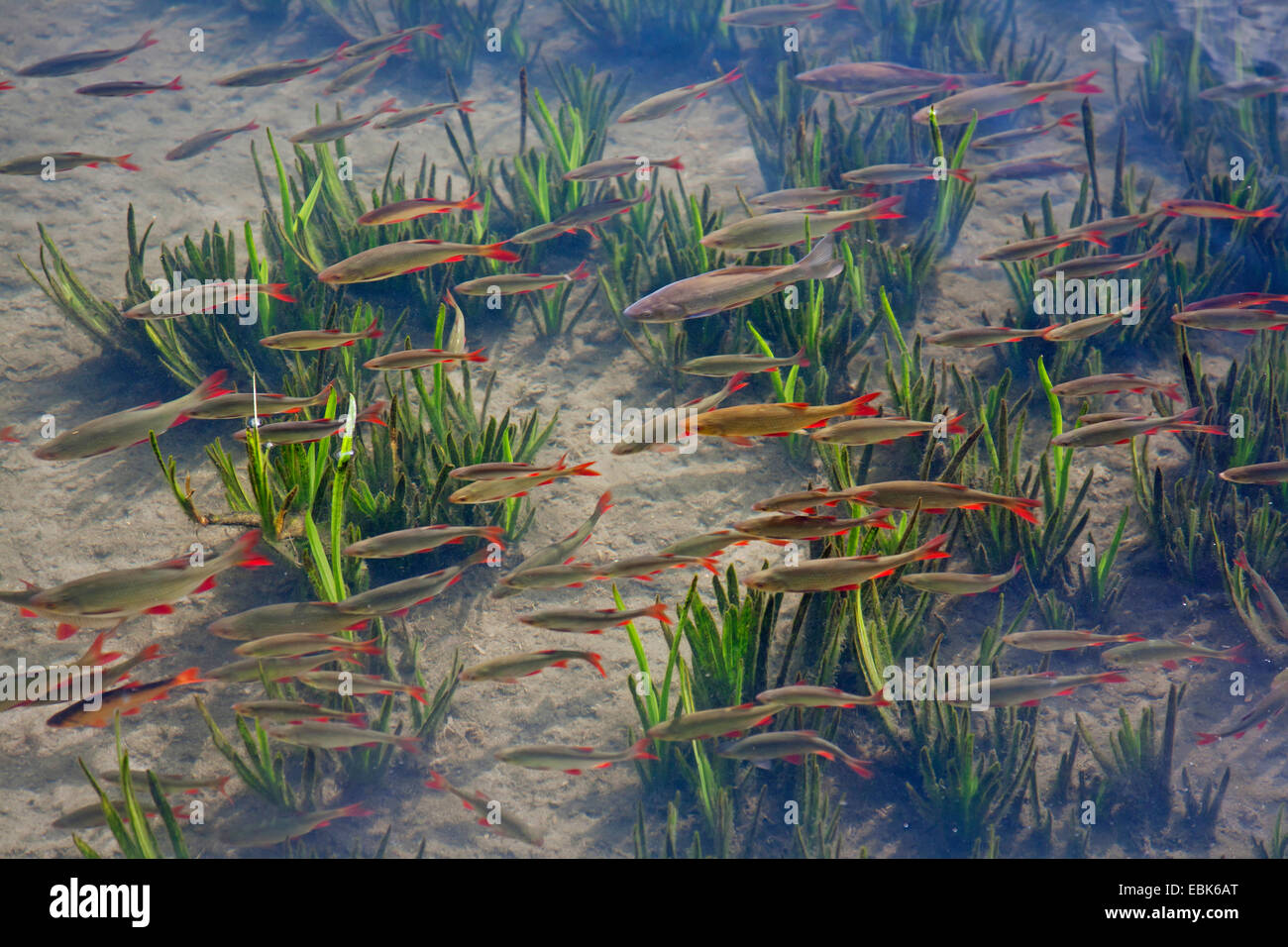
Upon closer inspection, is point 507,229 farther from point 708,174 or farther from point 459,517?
point 459,517

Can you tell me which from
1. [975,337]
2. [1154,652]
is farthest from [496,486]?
[1154,652]

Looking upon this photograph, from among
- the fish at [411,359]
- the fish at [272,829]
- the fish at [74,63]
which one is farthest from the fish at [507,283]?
the fish at [74,63]

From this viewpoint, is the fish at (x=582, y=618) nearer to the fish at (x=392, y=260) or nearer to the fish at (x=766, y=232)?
the fish at (x=392, y=260)

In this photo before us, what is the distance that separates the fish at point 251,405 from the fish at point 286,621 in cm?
93

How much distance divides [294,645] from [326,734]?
1.16ft

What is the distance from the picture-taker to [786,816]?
3160 mm

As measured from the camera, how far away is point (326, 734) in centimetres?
284

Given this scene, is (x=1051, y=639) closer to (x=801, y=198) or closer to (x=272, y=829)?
(x=801, y=198)

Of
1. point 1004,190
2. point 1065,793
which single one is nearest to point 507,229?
point 1004,190

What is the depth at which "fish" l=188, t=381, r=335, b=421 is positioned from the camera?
11.2ft

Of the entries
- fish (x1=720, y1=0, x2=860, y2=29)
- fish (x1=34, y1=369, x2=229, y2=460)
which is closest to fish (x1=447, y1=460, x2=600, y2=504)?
fish (x1=34, y1=369, x2=229, y2=460)

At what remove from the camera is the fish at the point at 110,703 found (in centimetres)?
269

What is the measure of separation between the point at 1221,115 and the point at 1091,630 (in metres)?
6.47

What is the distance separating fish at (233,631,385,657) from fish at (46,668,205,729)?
200 millimetres
